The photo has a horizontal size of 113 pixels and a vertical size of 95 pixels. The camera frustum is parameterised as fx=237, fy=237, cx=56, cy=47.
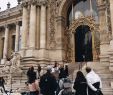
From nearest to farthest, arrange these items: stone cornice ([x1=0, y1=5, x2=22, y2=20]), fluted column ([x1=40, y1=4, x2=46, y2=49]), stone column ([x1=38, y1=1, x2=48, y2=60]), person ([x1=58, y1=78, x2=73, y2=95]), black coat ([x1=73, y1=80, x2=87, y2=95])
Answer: black coat ([x1=73, y1=80, x2=87, y2=95]) → person ([x1=58, y1=78, x2=73, y2=95]) → stone column ([x1=38, y1=1, x2=48, y2=60]) → fluted column ([x1=40, y1=4, x2=46, y2=49]) → stone cornice ([x1=0, y1=5, x2=22, y2=20])

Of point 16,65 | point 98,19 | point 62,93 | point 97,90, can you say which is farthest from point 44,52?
point 97,90

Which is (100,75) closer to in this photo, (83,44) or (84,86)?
(83,44)

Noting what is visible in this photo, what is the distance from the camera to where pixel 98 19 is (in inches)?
843

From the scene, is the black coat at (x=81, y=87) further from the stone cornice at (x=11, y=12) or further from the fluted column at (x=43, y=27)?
the stone cornice at (x=11, y=12)

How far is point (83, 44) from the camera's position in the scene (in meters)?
22.2

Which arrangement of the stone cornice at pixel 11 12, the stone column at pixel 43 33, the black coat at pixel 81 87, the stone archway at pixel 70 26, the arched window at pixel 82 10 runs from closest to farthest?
the black coat at pixel 81 87 → the stone column at pixel 43 33 → the stone archway at pixel 70 26 → the arched window at pixel 82 10 → the stone cornice at pixel 11 12

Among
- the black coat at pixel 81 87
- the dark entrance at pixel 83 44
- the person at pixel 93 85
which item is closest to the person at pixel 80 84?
the black coat at pixel 81 87

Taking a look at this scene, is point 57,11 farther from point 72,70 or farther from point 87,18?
point 72,70

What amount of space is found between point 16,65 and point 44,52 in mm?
2759

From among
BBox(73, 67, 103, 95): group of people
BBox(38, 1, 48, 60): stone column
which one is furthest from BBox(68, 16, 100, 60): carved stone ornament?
BBox(73, 67, 103, 95): group of people

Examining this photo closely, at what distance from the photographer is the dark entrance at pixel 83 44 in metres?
21.7

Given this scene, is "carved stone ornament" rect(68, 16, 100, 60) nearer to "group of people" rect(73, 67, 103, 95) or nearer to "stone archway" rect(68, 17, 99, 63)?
"stone archway" rect(68, 17, 99, 63)

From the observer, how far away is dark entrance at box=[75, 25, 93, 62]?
21688 millimetres

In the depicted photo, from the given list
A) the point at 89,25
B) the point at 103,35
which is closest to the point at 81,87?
the point at 103,35
